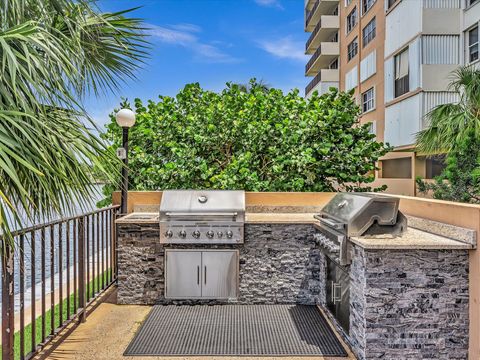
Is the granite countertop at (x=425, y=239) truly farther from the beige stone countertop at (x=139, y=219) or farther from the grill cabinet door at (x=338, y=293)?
the beige stone countertop at (x=139, y=219)

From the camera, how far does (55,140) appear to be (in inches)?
79.7

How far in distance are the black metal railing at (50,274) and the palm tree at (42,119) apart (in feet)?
1.21

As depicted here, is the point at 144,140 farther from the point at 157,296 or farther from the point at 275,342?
the point at 275,342

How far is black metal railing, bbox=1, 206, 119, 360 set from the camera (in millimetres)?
2461

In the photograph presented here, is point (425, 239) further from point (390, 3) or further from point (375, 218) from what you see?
point (390, 3)

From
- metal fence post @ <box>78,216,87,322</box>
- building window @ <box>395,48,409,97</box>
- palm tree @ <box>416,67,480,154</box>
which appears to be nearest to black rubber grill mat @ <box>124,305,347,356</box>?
metal fence post @ <box>78,216,87,322</box>

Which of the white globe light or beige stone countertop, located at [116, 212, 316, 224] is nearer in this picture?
beige stone countertop, located at [116, 212, 316, 224]

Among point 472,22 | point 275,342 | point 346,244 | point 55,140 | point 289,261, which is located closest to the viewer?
point 55,140

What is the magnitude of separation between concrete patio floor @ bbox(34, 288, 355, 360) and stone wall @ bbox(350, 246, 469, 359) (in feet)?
1.51

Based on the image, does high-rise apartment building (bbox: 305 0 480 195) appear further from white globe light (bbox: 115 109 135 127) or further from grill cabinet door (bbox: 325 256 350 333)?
white globe light (bbox: 115 109 135 127)

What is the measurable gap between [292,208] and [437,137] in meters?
2.88

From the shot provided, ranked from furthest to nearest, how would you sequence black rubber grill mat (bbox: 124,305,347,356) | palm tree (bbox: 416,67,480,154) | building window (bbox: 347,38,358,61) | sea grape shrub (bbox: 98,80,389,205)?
building window (bbox: 347,38,358,61), sea grape shrub (bbox: 98,80,389,205), palm tree (bbox: 416,67,480,154), black rubber grill mat (bbox: 124,305,347,356)

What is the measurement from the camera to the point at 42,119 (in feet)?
6.94

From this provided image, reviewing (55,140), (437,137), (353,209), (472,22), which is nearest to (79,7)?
(55,140)
